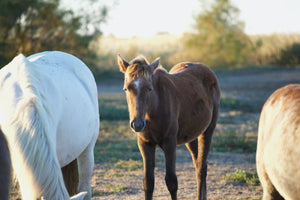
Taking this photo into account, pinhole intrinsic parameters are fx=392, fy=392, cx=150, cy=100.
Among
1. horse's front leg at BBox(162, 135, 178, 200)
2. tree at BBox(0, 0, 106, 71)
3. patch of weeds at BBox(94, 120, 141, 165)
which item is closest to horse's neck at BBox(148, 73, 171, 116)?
horse's front leg at BBox(162, 135, 178, 200)

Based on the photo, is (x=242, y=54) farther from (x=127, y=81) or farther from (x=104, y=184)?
(x=127, y=81)

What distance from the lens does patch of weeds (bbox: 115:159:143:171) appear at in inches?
249

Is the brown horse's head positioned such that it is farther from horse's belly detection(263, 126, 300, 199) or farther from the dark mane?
horse's belly detection(263, 126, 300, 199)

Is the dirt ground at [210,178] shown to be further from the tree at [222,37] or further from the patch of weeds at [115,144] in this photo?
the tree at [222,37]

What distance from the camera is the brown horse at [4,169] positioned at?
1728 millimetres

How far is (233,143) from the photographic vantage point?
7832mm

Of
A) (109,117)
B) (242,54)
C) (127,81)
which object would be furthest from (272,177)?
(242,54)

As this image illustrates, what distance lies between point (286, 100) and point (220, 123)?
731cm

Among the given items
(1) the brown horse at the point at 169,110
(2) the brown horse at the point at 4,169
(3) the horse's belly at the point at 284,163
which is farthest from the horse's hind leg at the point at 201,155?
(2) the brown horse at the point at 4,169

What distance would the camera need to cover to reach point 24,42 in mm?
15070

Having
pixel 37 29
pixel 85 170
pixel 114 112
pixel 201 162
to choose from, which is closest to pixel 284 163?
pixel 85 170

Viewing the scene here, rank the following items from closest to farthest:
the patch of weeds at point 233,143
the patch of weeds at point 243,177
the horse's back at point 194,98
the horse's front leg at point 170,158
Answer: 1. the horse's front leg at point 170,158
2. the horse's back at point 194,98
3. the patch of weeds at point 243,177
4. the patch of weeds at point 233,143

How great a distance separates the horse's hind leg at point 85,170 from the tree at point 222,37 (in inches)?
746

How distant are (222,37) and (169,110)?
61.6ft
